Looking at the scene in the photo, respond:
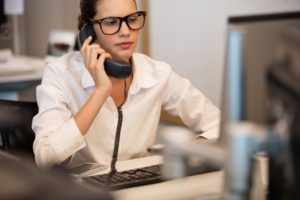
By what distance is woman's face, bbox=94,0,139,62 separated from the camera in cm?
177

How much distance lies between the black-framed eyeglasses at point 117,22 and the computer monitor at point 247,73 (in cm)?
93

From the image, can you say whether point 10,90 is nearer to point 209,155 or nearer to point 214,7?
point 214,7

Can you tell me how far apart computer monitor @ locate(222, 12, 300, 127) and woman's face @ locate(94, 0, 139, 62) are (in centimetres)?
92

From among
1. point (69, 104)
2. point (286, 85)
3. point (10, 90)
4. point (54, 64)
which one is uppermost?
point (286, 85)

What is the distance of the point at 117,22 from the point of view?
1.78m

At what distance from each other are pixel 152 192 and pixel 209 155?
0.44 meters

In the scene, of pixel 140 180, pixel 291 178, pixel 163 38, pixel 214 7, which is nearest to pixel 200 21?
pixel 214 7

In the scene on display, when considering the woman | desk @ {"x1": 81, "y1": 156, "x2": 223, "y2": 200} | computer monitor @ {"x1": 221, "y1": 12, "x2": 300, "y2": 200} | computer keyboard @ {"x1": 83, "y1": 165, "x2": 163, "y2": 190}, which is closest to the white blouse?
the woman

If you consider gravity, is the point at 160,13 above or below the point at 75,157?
above

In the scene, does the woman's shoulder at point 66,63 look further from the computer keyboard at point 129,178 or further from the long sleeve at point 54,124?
the computer keyboard at point 129,178

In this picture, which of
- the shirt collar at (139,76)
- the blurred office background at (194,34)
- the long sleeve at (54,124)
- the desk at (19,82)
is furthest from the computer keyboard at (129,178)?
the desk at (19,82)

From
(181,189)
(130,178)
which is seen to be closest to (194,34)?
(130,178)

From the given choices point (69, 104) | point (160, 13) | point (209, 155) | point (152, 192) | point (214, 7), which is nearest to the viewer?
point (209, 155)

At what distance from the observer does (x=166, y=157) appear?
2.72ft
